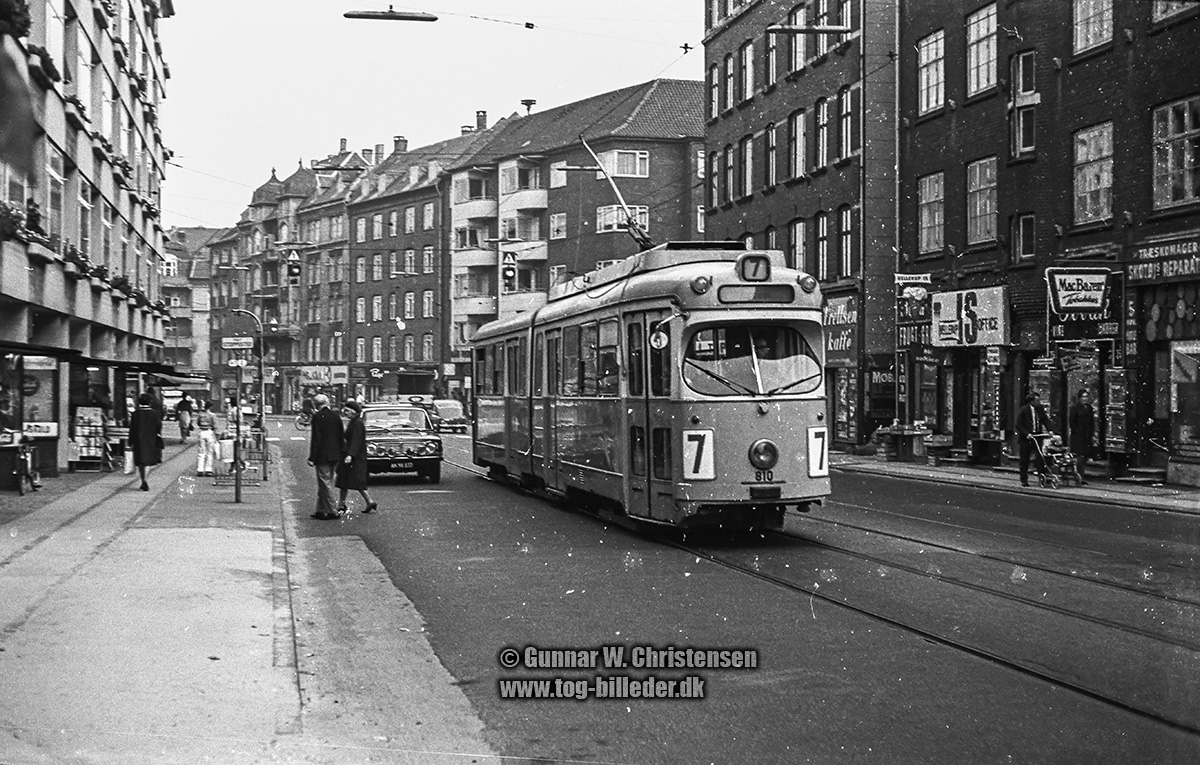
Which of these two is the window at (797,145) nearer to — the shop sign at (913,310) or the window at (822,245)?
the window at (822,245)

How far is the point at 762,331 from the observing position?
49.1ft

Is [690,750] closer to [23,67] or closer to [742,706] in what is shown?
[742,706]

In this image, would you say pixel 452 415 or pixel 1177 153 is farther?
pixel 452 415

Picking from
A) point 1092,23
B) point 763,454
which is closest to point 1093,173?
point 1092,23

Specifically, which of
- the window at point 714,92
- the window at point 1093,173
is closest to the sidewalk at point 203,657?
the window at point 1093,173

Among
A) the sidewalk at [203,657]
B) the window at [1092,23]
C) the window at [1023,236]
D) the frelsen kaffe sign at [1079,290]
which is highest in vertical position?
the window at [1092,23]

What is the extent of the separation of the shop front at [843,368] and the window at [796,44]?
8248 mm

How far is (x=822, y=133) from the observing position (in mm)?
44000

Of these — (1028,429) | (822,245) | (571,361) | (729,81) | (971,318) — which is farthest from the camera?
(729,81)

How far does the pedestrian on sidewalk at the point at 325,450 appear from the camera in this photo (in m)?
19.2

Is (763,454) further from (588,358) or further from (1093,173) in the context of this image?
(1093,173)

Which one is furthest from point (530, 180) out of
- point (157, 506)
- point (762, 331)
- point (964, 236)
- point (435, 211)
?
point (762, 331)

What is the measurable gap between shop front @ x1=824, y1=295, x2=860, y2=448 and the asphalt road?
25308 millimetres

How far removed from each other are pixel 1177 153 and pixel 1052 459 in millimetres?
6360
